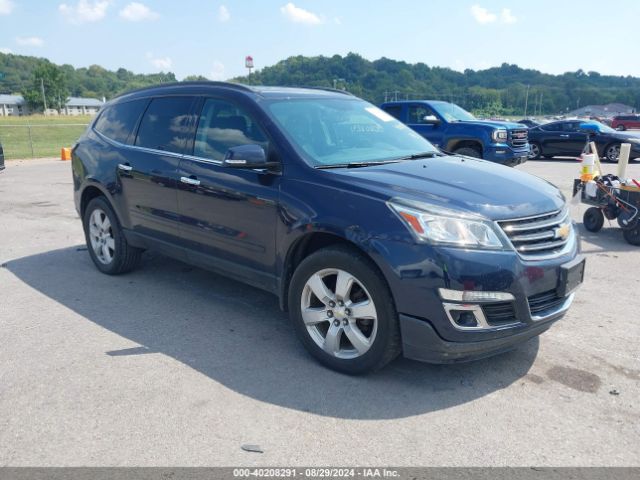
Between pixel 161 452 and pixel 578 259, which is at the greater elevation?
pixel 578 259

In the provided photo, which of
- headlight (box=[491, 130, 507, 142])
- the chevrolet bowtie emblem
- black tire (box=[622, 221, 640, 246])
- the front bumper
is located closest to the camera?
the front bumper

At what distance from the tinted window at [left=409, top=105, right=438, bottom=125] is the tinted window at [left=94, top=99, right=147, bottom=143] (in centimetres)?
920

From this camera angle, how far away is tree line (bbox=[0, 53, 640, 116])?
75375mm

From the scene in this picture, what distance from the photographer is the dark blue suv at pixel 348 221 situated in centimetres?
322

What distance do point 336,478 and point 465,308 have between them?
116 cm

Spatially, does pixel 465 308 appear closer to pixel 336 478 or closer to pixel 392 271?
pixel 392 271

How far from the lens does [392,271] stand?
325cm

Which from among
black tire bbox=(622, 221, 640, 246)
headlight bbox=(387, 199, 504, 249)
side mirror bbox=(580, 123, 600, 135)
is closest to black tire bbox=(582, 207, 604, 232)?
black tire bbox=(622, 221, 640, 246)

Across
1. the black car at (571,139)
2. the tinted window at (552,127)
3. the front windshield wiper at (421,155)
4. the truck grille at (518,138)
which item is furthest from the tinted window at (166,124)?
the tinted window at (552,127)

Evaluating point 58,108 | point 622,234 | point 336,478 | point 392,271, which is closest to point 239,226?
point 392,271

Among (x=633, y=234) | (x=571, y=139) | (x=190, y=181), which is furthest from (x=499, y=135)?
(x=190, y=181)

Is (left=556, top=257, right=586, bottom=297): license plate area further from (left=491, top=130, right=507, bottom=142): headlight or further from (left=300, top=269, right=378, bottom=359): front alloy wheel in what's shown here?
(left=491, top=130, right=507, bottom=142): headlight

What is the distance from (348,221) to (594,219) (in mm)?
5868

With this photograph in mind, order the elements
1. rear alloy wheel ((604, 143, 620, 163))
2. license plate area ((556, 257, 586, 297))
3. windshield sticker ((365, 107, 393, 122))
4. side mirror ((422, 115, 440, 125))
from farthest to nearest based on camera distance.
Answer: rear alloy wheel ((604, 143, 620, 163)), side mirror ((422, 115, 440, 125)), windshield sticker ((365, 107, 393, 122)), license plate area ((556, 257, 586, 297))
